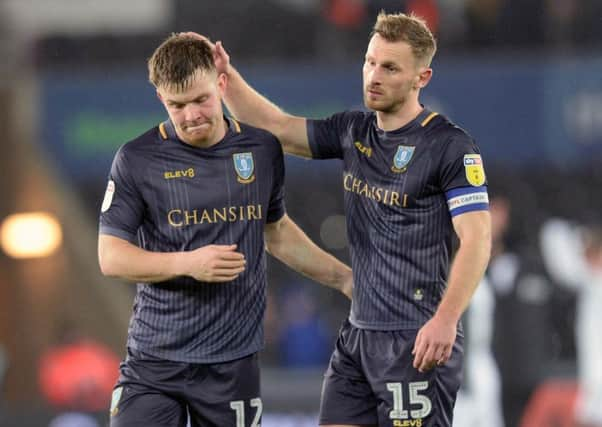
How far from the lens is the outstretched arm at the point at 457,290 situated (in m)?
4.69

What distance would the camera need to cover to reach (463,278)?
473 centimetres

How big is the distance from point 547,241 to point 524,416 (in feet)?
6.01

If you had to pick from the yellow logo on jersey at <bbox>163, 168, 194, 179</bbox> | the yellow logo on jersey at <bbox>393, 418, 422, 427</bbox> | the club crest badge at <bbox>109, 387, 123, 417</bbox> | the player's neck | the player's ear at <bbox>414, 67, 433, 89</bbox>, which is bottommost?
the yellow logo on jersey at <bbox>393, 418, 422, 427</bbox>

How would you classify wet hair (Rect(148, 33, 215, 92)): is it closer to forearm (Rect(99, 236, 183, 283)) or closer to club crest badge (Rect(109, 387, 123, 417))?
forearm (Rect(99, 236, 183, 283))

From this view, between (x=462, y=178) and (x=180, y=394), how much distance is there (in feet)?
4.14

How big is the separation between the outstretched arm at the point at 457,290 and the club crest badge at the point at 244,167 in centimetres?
77

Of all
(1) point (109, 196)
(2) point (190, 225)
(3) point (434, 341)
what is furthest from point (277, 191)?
(3) point (434, 341)

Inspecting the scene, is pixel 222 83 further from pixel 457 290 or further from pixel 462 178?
pixel 457 290

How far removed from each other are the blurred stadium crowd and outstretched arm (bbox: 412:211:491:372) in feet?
17.7

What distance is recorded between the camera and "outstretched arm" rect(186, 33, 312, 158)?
208 inches

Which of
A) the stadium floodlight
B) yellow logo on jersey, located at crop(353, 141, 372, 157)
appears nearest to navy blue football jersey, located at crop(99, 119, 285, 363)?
yellow logo on jersey, located at crop(353, 141, 372, 157)

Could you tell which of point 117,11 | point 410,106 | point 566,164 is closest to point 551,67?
point 566,164

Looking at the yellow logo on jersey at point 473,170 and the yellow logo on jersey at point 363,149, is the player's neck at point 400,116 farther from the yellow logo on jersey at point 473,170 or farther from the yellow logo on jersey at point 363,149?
the yellow logo on jersey at point 473,170

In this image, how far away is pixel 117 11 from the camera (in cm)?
1565
